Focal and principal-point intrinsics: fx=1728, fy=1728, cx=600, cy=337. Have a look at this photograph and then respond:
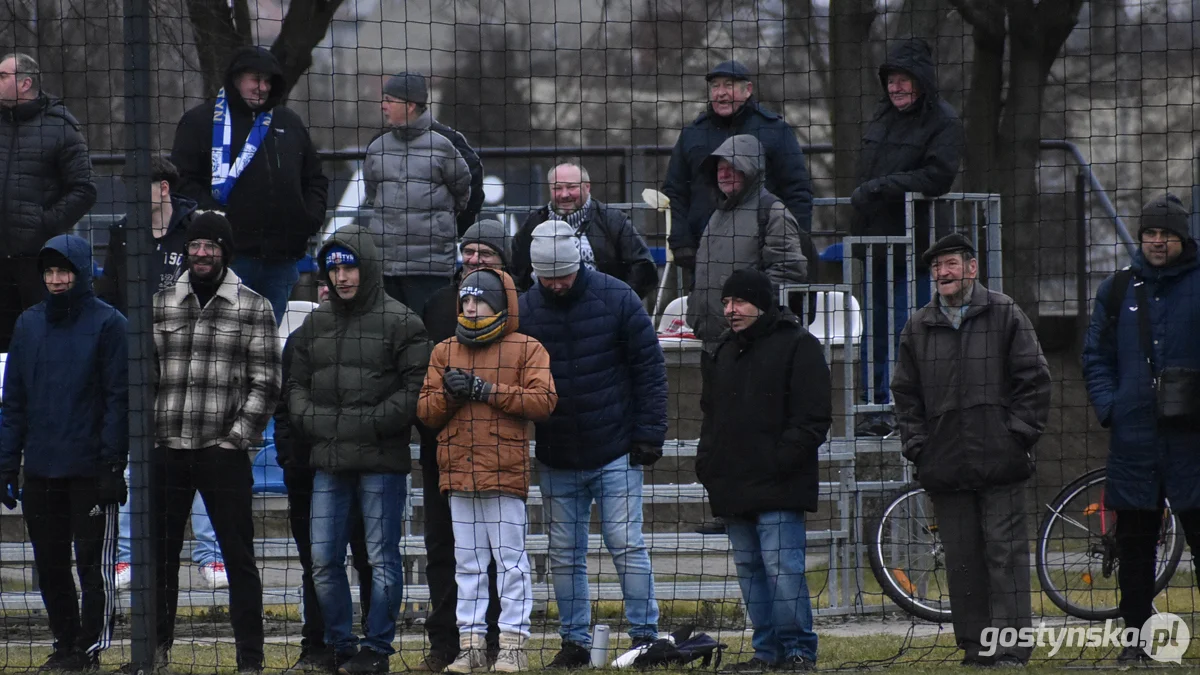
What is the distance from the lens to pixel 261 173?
8.16 m

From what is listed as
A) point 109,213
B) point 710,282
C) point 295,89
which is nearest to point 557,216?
point 710,282

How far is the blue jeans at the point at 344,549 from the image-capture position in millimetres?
6945

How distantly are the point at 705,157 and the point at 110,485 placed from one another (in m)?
3.28

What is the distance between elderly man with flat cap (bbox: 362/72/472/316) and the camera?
327 inches

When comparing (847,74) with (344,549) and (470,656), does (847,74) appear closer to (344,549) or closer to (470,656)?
(344,549)

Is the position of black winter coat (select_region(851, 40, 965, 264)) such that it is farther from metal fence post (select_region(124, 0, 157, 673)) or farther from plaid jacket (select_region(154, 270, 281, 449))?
metal fence post (select_region(124, 0, 157, 673))

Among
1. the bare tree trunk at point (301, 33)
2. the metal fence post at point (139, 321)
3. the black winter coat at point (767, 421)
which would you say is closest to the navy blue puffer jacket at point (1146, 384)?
the black winter coat at point (767, 421)

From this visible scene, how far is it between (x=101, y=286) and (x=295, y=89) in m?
4.67

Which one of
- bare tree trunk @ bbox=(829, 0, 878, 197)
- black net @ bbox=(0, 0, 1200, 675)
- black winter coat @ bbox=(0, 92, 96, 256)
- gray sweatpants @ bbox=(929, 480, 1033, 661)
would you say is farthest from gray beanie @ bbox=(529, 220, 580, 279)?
bare tree trunk @ bbox=(829, 0, 878, 197)

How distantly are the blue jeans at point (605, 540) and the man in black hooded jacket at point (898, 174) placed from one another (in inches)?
78.2

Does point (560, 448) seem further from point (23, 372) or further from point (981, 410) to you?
point (23, 372)

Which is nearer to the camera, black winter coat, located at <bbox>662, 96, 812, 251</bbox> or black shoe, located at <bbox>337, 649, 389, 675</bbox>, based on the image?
black shoe, located at <bbox>337, 649, 389, 675</bbox>

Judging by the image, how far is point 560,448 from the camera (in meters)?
7.17

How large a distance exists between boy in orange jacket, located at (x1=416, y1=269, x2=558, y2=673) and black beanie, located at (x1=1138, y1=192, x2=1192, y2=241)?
2546mm
